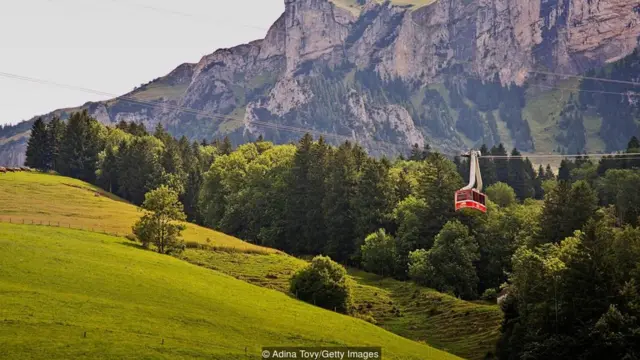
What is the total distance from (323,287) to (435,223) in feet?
149

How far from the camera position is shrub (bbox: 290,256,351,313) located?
89.1 metres

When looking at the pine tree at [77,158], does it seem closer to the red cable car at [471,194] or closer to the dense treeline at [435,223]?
the dense treeline at [435,223]

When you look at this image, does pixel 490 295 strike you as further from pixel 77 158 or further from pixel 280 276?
pixel 77 158

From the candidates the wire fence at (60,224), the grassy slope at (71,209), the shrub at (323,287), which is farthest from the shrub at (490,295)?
the wire fence at (60,224)

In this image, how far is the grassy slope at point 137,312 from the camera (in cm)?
5122

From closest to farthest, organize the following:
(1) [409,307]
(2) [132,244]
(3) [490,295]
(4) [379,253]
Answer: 1. (2) [132,244]
2. (1) [409,307]
3. (3) [490,295]
4. (4) [379,253]

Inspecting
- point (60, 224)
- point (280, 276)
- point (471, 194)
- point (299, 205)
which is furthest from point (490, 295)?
point (60, 224)

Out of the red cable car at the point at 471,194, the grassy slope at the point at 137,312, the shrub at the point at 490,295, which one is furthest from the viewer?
the shrub at the point at 490,295

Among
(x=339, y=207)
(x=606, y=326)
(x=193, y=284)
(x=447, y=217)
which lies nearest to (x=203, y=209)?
(x=339, y=207)

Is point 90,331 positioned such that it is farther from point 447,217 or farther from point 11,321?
point 447,217

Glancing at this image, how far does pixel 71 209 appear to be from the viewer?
425ft

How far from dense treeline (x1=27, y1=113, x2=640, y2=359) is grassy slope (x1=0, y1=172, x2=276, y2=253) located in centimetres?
1836

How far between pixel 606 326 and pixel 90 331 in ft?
144

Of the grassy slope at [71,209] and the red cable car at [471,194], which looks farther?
the grassy slope at [71,209]
